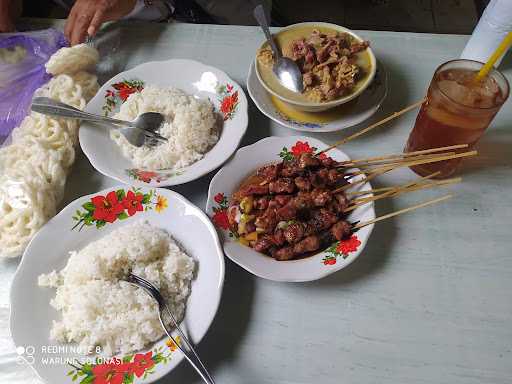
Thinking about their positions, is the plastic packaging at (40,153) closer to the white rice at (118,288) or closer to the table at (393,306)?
the table at (393,306)

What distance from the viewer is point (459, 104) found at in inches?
47.9

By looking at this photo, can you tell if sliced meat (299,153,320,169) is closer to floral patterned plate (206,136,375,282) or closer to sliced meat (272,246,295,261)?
floral patterned plate (206,136,375,282)

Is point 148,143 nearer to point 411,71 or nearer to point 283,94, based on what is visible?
point 283,94

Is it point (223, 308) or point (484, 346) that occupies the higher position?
point (484, 346)

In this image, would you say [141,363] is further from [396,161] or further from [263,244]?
[396,161]

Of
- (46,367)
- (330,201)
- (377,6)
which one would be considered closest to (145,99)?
(330,201)

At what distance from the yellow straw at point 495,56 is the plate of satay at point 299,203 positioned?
0.79 feet

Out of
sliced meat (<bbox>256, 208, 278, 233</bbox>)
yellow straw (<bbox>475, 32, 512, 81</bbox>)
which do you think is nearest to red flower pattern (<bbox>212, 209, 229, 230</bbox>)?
sliced meat (<bbox>256, 208, 278, 233</bbox>)

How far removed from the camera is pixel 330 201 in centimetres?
134

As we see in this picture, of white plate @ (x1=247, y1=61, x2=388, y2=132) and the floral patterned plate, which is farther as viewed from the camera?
white plate @ (x1=247, y1=61, x2=388, y2=132)

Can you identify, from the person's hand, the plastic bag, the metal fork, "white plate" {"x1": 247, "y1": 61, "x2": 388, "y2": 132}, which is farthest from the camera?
the person's hand

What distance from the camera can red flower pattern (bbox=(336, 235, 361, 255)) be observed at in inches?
47.9

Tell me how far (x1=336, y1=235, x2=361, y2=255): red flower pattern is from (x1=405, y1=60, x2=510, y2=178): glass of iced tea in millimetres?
461

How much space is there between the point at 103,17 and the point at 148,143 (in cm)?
81
